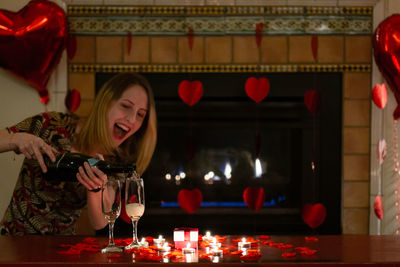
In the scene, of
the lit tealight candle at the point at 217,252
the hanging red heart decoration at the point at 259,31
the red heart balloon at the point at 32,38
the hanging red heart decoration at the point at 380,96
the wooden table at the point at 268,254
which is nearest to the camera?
the wooden table at the point at 268,254

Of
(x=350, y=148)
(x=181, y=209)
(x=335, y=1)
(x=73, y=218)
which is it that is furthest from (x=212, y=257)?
(x=335, y=1)

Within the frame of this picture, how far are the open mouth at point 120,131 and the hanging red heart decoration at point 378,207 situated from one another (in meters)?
1.40

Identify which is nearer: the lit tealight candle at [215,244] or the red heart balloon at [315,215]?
the lit tealight candle at [215,244]

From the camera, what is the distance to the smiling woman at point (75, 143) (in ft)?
5.88

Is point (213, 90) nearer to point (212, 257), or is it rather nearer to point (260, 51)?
point (260, 51)

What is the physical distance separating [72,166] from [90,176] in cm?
9

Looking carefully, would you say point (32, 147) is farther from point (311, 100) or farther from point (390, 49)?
point (390, 49)

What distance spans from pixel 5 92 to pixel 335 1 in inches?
71.7

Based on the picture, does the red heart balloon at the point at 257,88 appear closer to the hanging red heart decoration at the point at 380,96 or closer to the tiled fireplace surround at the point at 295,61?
the tiled fireplace surround at the point at 295,61

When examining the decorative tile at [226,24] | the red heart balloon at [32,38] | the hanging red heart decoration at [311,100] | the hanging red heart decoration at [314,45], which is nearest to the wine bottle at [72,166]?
the red heart balloon at [32,38]

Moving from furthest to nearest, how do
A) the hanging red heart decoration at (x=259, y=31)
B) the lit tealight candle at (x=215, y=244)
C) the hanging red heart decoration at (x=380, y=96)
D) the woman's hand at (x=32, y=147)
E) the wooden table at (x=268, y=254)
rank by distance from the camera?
the hanging red heart decoration at (x=259, y=31)
the hanging red heart decoration at (x=380, y=96)
the woman's hand at (x=32, y=147)
the lit tealight candle at (x=215, y=244)
the wooden table at (x=268, y=254)

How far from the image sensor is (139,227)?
2598 mm

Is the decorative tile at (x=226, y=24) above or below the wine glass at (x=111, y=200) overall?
above

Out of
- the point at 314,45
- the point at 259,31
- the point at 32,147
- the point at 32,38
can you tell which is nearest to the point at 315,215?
the point at 314,45
